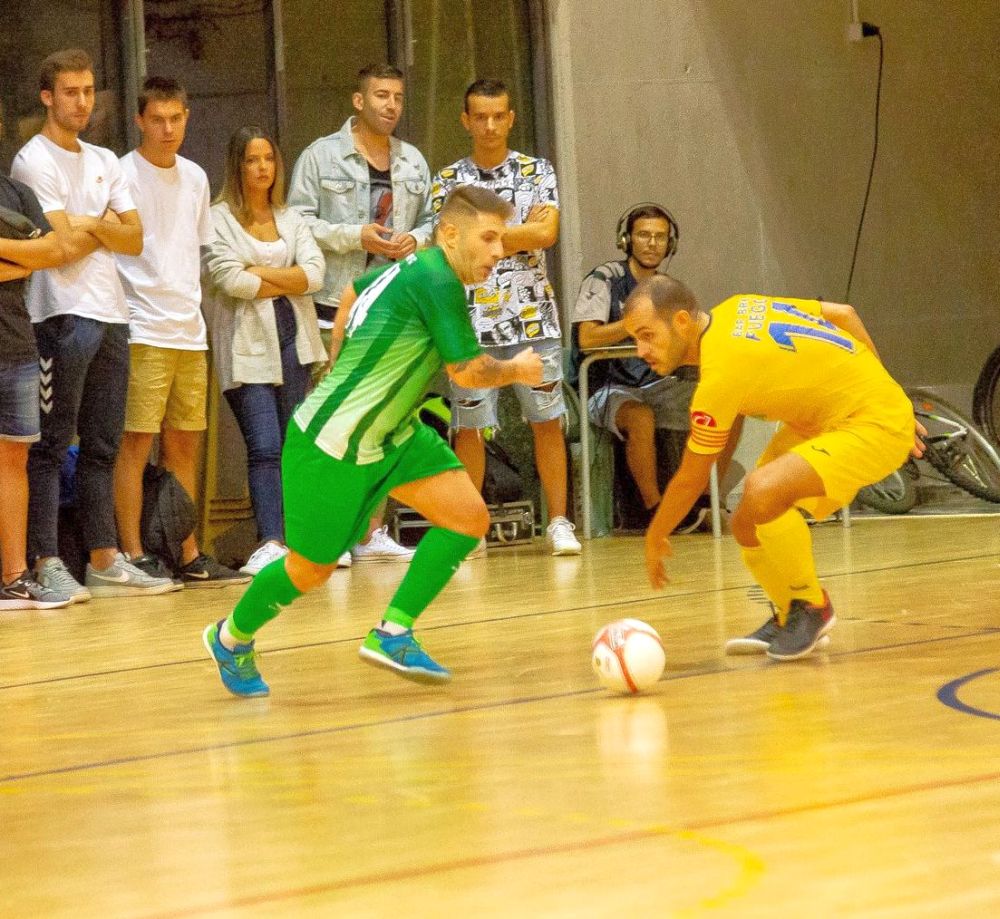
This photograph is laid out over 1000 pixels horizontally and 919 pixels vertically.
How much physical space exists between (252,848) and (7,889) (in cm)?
41

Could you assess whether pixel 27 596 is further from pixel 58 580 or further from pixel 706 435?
Result: pixel 706 435

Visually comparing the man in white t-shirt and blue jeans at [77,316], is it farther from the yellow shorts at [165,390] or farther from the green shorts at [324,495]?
the green shorts at [324,495]

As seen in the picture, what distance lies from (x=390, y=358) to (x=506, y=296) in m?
4.09

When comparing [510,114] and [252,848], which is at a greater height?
[510,114]

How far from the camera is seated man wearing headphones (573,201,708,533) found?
9594 mm

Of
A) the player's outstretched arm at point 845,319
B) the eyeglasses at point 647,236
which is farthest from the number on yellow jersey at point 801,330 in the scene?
the eyeglasses at point 647,236

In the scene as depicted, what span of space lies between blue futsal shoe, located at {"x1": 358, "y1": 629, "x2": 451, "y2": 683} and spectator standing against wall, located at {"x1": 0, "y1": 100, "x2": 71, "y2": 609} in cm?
284

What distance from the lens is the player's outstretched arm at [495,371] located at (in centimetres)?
443

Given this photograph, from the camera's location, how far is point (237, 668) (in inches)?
183

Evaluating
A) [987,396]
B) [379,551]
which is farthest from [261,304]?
[987,396]

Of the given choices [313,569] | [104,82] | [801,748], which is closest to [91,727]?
[313,569]

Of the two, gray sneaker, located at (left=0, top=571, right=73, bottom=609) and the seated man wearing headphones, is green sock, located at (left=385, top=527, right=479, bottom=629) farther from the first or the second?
the seated man wearing headphones

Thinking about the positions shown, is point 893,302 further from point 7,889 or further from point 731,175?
point 7,889

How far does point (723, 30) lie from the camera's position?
11094mm
